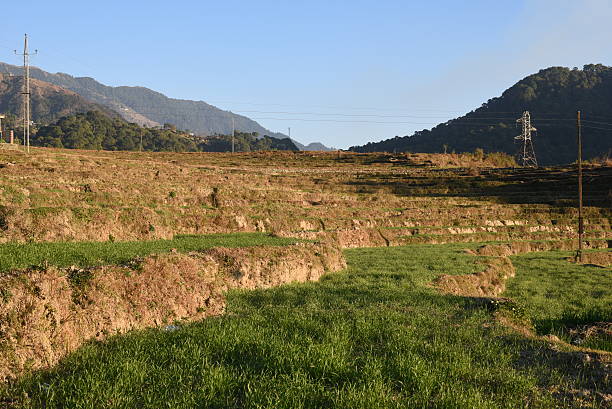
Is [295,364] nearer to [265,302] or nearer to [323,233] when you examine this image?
[265,302]

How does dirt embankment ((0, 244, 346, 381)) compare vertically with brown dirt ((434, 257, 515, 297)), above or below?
above

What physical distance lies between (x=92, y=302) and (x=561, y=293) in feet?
85.9

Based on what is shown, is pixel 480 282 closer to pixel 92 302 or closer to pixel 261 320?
pixel 261 320

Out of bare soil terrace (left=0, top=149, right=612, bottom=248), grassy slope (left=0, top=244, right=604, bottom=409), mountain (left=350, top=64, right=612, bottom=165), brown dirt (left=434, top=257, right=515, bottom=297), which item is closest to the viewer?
grassy slope (left=0, top=244, right=604, bottom=409)

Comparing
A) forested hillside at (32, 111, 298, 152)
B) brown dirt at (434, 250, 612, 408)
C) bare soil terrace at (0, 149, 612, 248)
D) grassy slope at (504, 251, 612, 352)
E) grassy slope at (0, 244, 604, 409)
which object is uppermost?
forested hillside at (32, 111, 298, 152)

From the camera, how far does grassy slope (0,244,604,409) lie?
6246 mm

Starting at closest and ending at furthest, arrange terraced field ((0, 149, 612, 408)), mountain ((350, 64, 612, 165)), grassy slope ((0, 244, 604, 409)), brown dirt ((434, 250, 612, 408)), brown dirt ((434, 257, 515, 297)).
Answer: grassy slope ((0, 244, 604, 409))
terraced field ((0, 149, 612, 408))
brown dirt ((434, 250, 612, 408))
brown dirt ((434, 257, 515, 297))
mountain ((350, 64, 612, 165))

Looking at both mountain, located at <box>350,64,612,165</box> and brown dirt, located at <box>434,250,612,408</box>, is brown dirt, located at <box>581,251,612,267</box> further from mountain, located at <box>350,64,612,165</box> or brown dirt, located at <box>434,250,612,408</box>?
mountain, located at <box>350,64,612,165</box>

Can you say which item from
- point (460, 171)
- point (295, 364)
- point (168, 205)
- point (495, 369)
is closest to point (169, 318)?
point (295, 364)

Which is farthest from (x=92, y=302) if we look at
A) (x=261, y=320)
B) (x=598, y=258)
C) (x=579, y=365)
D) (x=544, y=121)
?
(x=544, y=121)

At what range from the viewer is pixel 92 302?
9648 millimetres

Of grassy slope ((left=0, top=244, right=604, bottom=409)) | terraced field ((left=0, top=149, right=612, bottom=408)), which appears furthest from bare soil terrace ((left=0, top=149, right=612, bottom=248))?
grassy slope ((left=0, top=244, right=604, bottom=409))

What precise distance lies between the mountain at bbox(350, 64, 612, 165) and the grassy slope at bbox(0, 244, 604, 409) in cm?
12351

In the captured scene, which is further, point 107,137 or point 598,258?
point 107,137
